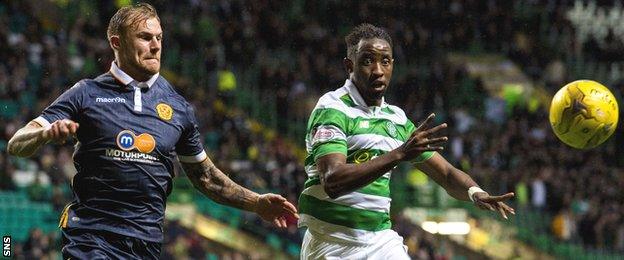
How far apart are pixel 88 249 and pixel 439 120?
17.7 metres

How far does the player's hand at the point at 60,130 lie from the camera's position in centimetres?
497

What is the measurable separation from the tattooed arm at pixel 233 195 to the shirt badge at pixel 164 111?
0.48 meters

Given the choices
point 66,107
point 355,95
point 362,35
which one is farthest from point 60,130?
point 362,35

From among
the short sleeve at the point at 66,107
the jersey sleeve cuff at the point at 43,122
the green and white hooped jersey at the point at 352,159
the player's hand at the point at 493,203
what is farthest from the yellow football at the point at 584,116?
the jersey sleeve cuff at the point at 43,122

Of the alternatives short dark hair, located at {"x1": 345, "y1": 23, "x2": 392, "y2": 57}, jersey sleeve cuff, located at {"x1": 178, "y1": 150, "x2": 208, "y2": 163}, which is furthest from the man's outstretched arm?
short dark hair, located at {"x1": 345, "y1": 23, "x2": 392, "y2": 57}

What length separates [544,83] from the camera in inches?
1072

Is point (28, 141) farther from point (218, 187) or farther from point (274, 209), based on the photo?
point (274, 209)

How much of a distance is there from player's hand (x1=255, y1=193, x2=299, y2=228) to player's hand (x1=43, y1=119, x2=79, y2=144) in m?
1.52

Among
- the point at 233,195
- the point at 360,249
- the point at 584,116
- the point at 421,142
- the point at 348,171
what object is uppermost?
the point at 421,142

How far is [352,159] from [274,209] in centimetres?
61

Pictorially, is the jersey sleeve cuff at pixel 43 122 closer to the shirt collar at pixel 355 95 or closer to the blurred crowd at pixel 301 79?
the shirt collar at pixel 355 95

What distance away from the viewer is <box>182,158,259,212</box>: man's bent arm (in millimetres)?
6305

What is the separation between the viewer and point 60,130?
16.3 ft

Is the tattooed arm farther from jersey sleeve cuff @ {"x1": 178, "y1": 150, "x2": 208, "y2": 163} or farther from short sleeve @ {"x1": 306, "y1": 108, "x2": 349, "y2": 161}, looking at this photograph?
short sleeve @ {"x1": 306, "y1": 108, "x2": 349, "y2": 161}
